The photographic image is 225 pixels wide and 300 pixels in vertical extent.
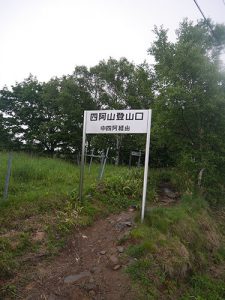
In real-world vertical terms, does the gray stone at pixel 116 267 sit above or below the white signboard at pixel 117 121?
below

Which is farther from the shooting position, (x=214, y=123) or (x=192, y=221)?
(x=214, y=123)

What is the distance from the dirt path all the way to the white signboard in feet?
9.13

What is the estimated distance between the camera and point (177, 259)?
623cm

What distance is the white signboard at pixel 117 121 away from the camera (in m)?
7.63

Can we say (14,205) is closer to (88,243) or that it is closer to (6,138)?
(88,243)

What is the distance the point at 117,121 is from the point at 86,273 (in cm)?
413

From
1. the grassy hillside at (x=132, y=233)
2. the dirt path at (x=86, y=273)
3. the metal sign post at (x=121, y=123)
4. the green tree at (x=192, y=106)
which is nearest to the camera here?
the dirt path at (x=86, y=273)

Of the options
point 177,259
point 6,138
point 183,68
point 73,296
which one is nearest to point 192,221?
point 177,259

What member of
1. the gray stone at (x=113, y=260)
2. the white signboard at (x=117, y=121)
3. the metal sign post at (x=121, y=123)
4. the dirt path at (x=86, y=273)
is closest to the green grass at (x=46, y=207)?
the dirt path at (x=86, y=273)

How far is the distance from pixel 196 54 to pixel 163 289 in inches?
331

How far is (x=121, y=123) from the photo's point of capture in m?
7.83

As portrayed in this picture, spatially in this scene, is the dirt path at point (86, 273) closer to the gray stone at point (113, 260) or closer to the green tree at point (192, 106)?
the gray stone at point (113, 260)

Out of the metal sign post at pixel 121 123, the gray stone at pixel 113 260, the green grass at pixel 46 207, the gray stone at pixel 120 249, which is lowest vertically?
the gray stone at pixel 113 260

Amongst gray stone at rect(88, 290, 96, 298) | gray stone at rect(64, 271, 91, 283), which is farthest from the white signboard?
gray stone at rect(88, 290, 96, 298)
